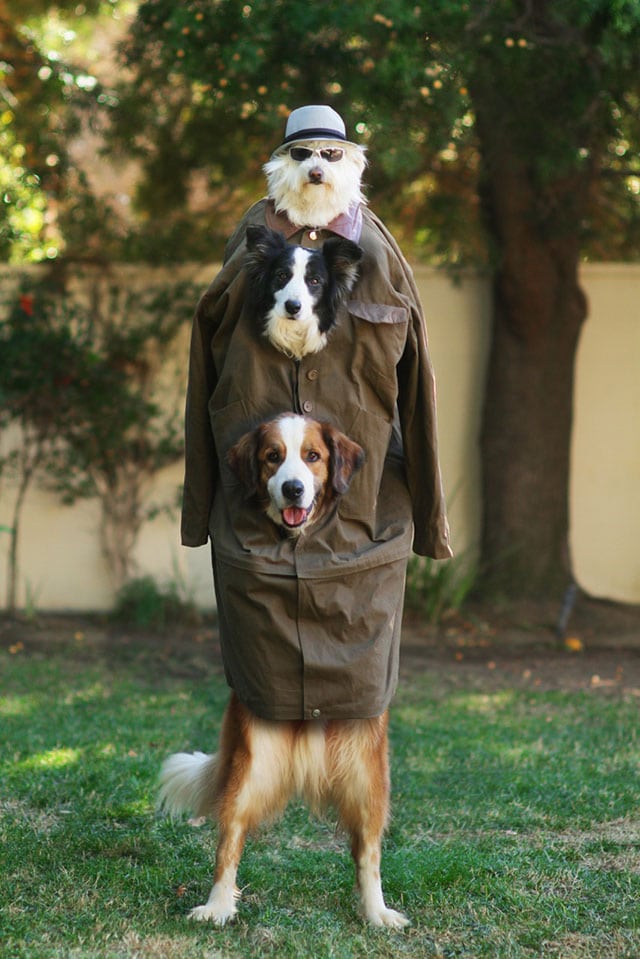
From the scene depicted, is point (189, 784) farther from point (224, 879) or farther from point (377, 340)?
point (377, 340)

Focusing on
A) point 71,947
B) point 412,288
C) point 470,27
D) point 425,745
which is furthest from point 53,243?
point 71,947

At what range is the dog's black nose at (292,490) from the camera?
317cm

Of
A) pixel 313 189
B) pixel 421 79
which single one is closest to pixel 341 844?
pixel 313 189

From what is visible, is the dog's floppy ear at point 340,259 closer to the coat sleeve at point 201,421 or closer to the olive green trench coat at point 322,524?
the olive green trench coat at point 322,524

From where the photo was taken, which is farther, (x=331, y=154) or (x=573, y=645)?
(x=573, y=645)

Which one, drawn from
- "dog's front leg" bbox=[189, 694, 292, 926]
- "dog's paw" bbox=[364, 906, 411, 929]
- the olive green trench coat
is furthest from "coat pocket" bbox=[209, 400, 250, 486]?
"dog's paw" bbox=[364, 906, 411, 929]

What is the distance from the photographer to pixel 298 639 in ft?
10.9

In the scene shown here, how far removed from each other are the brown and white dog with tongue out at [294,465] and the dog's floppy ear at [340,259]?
381 mm

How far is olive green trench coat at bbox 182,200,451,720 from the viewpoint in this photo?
10.9ft

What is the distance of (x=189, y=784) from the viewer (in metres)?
3.64

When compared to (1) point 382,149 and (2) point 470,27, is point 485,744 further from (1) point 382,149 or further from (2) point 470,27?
(2) point 470,27

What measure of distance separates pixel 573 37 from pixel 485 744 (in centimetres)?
401

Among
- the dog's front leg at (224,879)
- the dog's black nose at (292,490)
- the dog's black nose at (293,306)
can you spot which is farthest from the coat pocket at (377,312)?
the dog's front leg at (224,879)

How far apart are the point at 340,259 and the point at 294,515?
730mm
